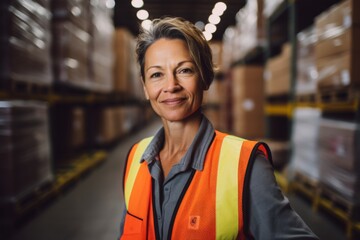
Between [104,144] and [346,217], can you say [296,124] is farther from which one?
[104,144]

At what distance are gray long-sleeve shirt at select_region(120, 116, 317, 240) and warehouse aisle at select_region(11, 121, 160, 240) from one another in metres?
2.24

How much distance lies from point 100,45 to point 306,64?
14.9 feet

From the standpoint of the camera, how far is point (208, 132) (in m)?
1.31

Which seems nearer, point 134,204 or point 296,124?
point 134,204

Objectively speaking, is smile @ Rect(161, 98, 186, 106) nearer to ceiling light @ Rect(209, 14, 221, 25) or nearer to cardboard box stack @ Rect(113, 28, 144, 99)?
ceiling light @ Rect(209, 14, 221, 25)

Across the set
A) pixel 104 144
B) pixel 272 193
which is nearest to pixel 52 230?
pixel 272 193

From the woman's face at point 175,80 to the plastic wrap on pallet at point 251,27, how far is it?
5225 mm

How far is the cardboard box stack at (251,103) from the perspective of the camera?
6.80m

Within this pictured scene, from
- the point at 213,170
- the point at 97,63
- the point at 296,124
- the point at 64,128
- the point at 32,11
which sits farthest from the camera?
the point at 97,63

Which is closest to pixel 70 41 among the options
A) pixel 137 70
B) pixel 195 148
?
pixel 137 70

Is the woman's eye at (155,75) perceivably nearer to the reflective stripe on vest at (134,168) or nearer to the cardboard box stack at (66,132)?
the reflective stripe on vest at (134,168)

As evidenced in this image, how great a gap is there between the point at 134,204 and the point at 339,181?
274cm

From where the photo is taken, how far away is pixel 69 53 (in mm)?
4988

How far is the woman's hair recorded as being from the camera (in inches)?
50.5
